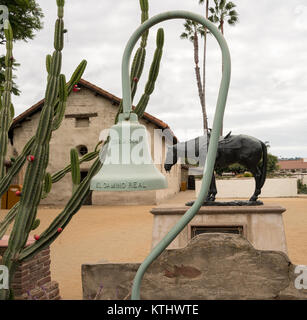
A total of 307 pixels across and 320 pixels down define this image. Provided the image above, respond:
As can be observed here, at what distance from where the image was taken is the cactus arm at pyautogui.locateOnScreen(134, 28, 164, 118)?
2938 mm

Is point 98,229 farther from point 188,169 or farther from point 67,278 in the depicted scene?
point 188,169

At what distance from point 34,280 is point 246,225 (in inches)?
152

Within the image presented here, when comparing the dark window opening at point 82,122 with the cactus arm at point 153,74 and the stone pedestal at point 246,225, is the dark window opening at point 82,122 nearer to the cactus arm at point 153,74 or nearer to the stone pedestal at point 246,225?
the stone pedestal at point 246,225

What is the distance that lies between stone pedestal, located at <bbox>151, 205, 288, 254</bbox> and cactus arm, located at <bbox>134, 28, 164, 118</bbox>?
3.75 meters

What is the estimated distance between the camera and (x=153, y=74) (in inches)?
119

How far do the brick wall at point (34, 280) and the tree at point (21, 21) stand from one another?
31.1ft

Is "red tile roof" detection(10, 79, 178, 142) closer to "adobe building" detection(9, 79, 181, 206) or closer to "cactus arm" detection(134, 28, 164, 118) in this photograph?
"adobe building" detection(9, 79, 181, 206)

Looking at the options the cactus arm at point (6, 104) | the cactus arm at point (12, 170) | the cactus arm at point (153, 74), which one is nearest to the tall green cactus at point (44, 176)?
the cactus arm at point (153, 74)

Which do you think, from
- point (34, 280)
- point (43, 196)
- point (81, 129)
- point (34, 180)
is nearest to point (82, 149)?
point (81, 129)

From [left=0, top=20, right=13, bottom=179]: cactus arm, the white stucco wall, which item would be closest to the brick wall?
[left=0, top=20, right=13, bottom=179]: cactus arm

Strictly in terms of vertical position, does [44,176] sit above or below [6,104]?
below

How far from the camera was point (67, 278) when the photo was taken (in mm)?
6340

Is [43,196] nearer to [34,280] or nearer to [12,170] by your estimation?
[12,170]

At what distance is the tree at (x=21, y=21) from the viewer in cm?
1266
